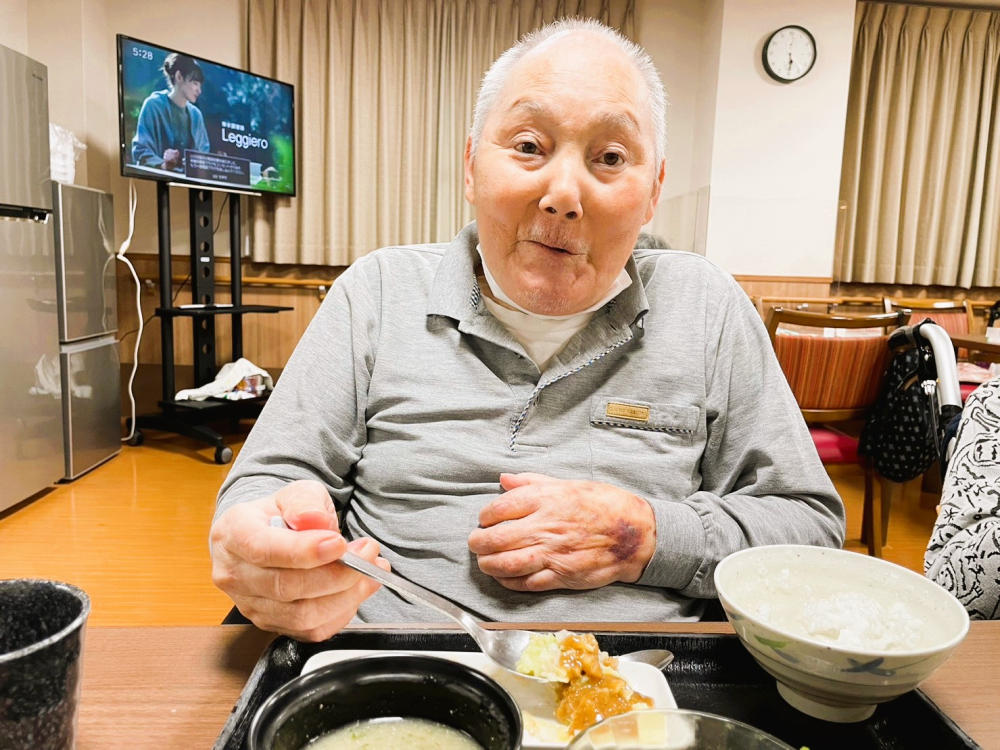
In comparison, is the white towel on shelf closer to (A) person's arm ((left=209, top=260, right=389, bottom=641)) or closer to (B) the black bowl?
(A) person's arm ((left=209, top=260, right=389, bottom=641))

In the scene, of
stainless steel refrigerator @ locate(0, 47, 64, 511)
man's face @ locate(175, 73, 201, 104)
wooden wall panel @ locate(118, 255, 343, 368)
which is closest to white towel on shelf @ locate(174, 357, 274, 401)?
wooden wall panel @ locate(118, 255, 343, 368)

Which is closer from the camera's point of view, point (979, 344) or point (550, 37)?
point (550, 37)

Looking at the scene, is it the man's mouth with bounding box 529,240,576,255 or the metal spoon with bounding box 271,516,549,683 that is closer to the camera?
the metal spoon with bounding box 271,516,549,683

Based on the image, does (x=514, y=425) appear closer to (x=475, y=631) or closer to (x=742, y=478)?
(x=742, y=478)

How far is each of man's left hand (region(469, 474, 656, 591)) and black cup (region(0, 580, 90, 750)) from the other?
1.81ft

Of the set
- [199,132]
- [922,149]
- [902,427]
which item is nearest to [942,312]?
[922,149]

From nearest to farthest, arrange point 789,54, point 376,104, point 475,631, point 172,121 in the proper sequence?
point 475,631, point 172,121, point 789,54, point 376,104

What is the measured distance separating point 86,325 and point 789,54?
15.3ft

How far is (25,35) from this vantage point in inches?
163

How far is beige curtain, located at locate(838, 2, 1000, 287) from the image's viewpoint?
16.9ft

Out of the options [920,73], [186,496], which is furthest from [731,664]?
[920,73]

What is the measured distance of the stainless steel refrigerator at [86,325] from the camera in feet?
11.4

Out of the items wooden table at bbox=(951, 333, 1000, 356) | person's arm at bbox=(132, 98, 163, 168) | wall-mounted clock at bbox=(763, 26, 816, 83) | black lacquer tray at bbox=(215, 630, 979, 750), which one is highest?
wall-mounted clock at bbox=(763, 26, 816, 83)

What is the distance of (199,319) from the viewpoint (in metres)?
4.44
